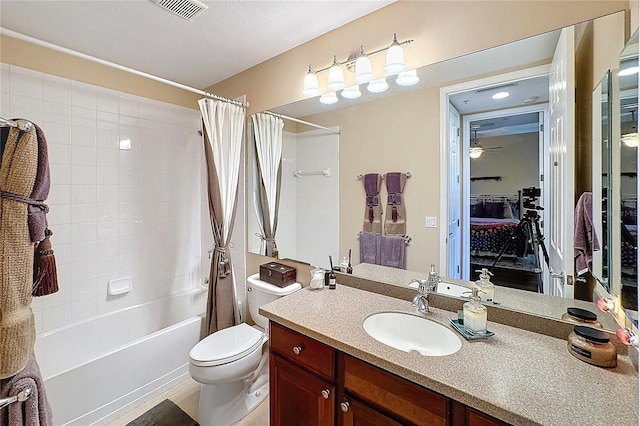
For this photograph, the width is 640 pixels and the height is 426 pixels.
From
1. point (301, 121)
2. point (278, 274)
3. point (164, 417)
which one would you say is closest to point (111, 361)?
point (164, 417)

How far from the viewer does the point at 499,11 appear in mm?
1247

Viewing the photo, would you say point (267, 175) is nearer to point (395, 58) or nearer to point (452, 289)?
point (395, 58)

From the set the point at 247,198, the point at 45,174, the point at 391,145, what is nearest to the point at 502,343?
the point at 391,145

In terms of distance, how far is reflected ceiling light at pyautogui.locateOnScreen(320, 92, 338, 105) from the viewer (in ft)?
5.85

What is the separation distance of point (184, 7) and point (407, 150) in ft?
4.89

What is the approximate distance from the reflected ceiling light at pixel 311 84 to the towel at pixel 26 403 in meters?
1.83

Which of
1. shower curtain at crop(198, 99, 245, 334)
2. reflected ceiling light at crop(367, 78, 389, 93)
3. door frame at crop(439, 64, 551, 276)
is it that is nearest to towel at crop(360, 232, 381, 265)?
door frame at crop(439, 64, 551, 276)

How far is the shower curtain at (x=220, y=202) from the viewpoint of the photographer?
213 cm

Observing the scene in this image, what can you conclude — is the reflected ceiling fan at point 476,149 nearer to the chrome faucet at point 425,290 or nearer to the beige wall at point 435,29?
the beige wall at point 435,29

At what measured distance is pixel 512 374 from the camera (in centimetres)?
85

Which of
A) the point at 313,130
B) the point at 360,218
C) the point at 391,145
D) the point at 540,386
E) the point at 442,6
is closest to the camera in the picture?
the point at 540,386

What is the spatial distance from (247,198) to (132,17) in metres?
1.39

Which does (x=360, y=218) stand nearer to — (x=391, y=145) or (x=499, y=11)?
(x=391, y=145)

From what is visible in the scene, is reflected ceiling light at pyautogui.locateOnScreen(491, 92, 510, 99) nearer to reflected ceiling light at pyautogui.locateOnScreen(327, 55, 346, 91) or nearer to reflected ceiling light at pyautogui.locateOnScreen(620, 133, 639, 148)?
reflected ceiling light at pyautogui.locateOnScreen(620, 133, 639, 148)
